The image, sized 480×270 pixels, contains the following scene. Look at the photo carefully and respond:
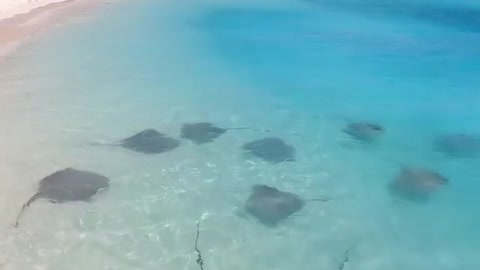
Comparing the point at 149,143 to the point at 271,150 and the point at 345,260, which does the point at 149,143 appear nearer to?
the point at 271,150

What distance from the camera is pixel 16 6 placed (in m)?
20.4

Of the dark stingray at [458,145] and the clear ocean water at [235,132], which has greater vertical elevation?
the clear ocean water at [235,132]

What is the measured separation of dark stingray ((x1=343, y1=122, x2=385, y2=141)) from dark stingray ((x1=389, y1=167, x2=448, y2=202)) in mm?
1565

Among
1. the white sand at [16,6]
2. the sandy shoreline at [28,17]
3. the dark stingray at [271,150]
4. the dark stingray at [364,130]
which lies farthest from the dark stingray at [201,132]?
the white sand at [16,6]

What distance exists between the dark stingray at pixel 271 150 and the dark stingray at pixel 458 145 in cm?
348

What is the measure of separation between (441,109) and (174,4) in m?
11.9

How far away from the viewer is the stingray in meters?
11.9

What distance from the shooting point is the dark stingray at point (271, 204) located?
9.87 metres

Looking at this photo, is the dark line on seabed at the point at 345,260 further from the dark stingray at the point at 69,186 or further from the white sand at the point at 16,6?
the white sand at the point at 16,6

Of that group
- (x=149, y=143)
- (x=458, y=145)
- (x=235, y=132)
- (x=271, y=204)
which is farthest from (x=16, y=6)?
(x=458, y=145)

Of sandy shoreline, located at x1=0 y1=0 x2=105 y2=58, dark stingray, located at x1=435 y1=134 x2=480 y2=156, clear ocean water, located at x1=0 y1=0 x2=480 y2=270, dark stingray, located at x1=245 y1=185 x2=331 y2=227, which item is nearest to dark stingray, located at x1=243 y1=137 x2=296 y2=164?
clear ocean water, located at x1=0 y1=0 x2=480 y2=270

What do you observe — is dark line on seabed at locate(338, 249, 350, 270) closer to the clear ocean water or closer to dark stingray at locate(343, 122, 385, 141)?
the clear ocean water

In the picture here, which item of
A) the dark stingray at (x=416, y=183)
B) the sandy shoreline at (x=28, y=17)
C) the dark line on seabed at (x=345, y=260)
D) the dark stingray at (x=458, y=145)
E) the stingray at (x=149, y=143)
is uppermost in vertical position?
the sandy shoreline at (x=28, y=17)

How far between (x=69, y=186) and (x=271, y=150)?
13.7 feet
